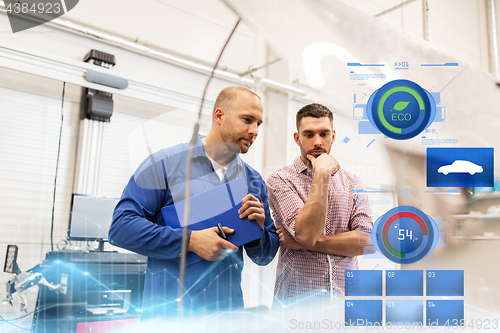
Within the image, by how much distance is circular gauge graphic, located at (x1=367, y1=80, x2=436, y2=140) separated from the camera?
608mm

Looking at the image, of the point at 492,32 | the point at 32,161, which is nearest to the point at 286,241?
the point at 492,32

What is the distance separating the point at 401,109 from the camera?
2.02 feet

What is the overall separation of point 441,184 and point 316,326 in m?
0.31

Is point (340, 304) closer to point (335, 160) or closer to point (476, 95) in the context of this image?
point (335, 160)

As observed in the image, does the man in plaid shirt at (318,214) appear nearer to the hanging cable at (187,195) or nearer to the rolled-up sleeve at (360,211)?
the rolled-up sleeve at (360,211)

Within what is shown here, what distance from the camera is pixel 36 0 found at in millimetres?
866

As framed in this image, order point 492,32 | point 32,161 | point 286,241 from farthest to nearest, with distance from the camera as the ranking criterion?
point 32,161
point 492,32
point 286,241

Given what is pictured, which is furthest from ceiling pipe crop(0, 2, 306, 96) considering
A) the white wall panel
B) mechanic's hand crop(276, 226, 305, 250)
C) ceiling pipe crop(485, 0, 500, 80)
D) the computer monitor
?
mechanic's hand crop(276, 226, 305, 250)

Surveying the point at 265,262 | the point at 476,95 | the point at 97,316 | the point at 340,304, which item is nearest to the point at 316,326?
the point at 340,304
